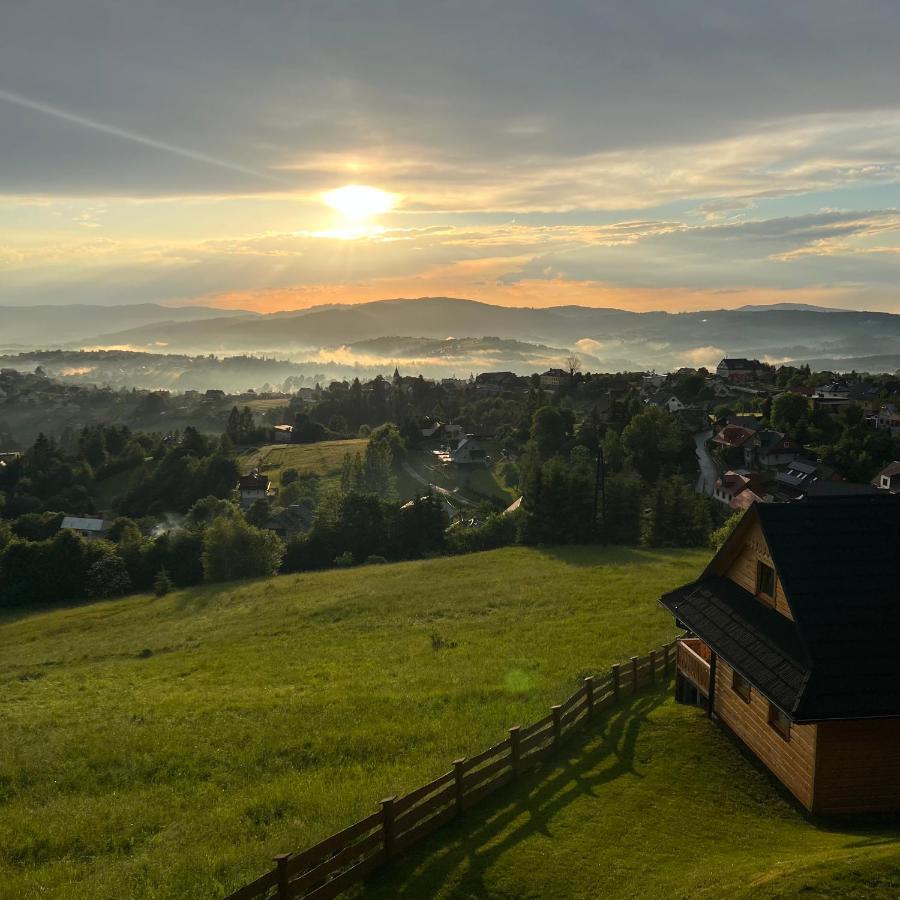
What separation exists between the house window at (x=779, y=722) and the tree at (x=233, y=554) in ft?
169

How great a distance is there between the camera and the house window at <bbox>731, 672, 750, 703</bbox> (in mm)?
16812

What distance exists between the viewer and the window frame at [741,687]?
1678 centimetres

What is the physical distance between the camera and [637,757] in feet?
53.6

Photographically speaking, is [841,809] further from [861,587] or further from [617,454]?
[617,454]

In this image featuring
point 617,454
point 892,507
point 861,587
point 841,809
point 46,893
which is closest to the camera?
point 46,893

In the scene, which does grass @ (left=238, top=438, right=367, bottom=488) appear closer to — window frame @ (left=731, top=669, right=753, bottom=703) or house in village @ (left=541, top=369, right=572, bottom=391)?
house in village @ (left=541, top=369, right=572, bottom=391)

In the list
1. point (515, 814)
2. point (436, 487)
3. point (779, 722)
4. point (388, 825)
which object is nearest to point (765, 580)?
point (779, 722)

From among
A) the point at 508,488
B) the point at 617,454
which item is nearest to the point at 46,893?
the point at 617,454

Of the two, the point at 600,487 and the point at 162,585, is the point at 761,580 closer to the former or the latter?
the point at 600,487

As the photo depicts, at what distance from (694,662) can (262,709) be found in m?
13.1

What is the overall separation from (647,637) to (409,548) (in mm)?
41456

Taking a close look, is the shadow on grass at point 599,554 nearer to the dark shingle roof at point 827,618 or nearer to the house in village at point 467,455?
the dark shingle roof at point 827,618

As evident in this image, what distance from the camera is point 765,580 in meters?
17.2

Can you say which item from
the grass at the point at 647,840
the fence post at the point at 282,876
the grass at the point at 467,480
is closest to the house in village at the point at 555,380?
the grass at the point at 467,480
